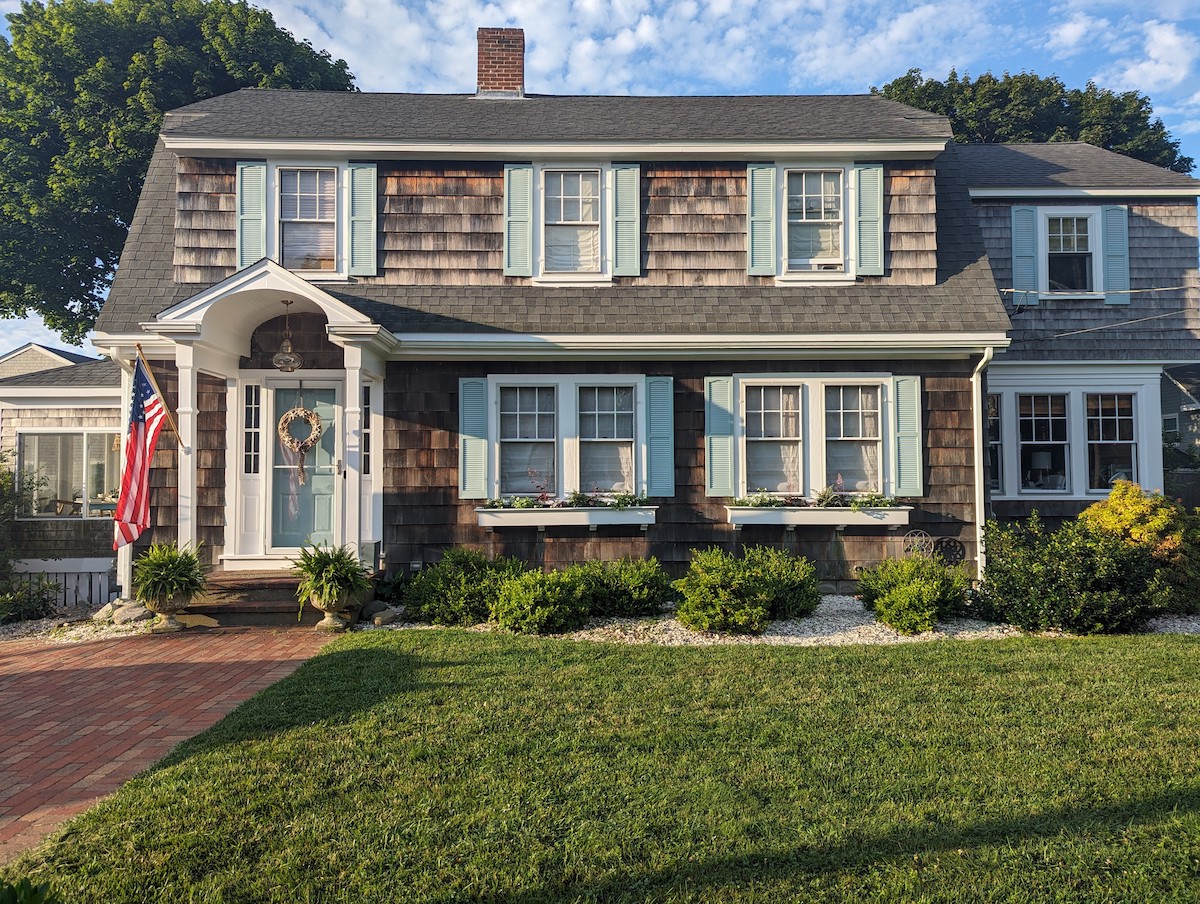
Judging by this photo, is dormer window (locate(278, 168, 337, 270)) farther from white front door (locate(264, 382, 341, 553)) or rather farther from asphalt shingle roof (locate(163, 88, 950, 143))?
white front door (locate(264, 382, 341, 553))

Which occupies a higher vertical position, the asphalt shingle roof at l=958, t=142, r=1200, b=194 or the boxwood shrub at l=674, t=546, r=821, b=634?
the asphalt shingle roof at l=958, t=142, r=1200, b=194

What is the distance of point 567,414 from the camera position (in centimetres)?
902

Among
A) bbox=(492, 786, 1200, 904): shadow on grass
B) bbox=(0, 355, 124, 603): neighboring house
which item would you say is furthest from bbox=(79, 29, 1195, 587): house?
bbox=(492, 786, 1200, 904): shadow on grass

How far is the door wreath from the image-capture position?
891cm

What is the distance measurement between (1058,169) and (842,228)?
17.8ft

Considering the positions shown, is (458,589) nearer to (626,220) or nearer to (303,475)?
(303,475)

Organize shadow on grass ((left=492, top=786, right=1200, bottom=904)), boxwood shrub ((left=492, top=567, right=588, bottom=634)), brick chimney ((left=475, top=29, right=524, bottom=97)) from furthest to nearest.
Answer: brick chimney ((left=475, top=29, right=524, bottom=97)) < boxwood shrub ((left=492, top=567, right=588, bottom=634)) < shadow on grass ((left=492, top=786, right=1200, bottom=904))

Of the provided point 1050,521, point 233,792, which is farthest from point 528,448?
point 1050,521

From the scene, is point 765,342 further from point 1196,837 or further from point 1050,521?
point 1196,837

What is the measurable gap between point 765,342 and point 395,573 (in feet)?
17.0

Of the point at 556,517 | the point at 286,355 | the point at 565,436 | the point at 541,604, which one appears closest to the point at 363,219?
the point at 286,355

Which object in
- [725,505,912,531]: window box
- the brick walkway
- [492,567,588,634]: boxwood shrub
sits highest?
[725,505,912,531]: window box

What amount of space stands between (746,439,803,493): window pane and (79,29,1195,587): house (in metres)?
0.04

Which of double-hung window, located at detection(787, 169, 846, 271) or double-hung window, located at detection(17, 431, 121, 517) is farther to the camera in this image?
double-hung window, located at detection(17, 431, 121, 517)
